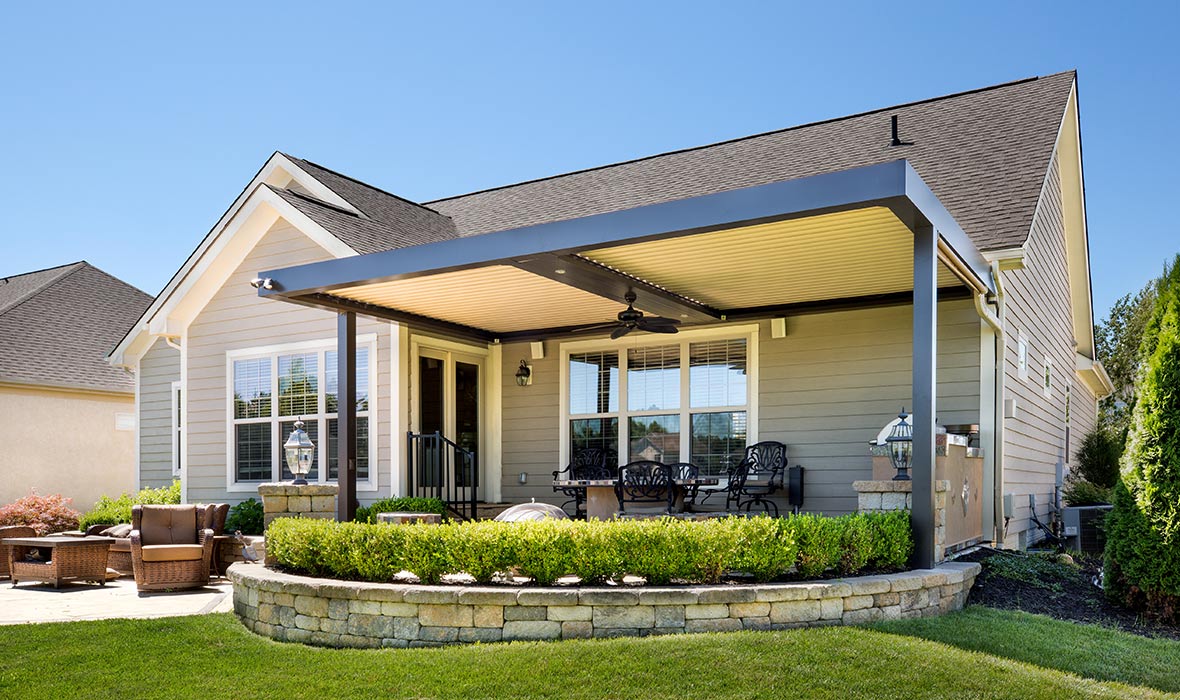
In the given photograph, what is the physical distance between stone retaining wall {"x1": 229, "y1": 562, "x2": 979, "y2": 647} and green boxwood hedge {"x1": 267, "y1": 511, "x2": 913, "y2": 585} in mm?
167

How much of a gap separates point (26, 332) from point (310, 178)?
883 cm

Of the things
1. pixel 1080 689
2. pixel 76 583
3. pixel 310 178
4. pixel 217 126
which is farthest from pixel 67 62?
pixel 1080 689

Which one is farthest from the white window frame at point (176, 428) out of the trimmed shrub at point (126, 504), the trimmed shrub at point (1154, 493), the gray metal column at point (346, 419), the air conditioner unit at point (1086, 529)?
the air conditioner unit at point (1086, 529)

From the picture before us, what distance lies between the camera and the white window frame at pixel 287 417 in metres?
10.3

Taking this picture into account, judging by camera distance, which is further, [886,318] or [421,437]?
[421,437]

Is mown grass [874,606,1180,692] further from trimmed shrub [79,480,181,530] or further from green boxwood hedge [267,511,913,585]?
trimmed shrub [79,480,181,530]

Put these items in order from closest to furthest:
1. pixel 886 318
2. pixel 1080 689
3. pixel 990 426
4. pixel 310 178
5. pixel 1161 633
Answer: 1. pixel 1080 689
2. pixel 1161 633
3. pixel 990 426
4. pixel 886 318
5. pixel 310 178

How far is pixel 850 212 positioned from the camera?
20.6 feet

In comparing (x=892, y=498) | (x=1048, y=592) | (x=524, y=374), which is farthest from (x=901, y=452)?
(x=524, y=374)

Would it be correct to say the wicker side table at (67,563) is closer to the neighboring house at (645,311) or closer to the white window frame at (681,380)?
the neighboring house at (645,311)

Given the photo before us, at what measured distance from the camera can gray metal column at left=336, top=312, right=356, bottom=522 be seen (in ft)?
28.1

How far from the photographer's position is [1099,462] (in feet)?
50.6

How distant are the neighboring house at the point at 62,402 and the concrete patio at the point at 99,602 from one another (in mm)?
6369

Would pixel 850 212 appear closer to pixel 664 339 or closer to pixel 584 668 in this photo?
pixel 584 668
